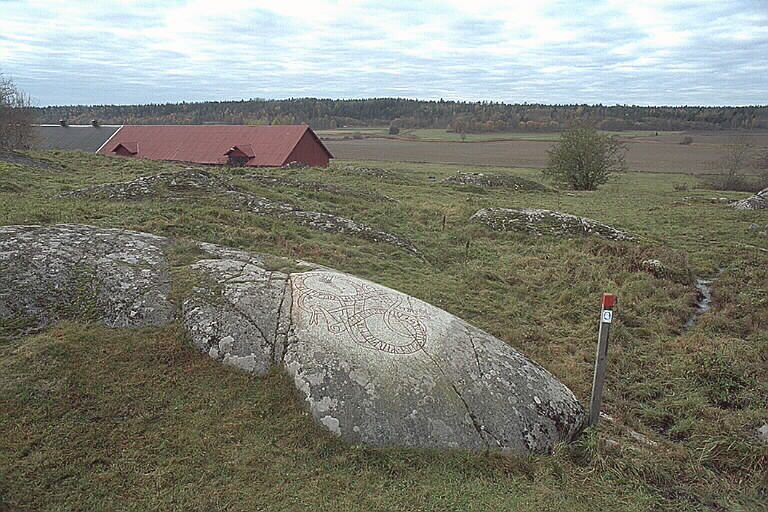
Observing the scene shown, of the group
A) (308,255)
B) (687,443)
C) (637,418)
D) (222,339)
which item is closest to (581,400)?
(637,418)

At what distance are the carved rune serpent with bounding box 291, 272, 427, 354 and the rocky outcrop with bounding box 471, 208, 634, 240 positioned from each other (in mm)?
12517

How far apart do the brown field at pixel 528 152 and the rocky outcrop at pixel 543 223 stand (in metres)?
41.0

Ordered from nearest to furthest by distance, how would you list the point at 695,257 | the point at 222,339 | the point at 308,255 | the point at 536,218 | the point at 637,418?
the point at 222,339
the point at 637,418
the point at 308,255
the point at 695,257
the point at 536,218

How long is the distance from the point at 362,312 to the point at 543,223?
548 inches

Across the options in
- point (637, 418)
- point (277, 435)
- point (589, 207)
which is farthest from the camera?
point (589, 207)

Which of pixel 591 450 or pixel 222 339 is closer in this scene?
pixel 591 450

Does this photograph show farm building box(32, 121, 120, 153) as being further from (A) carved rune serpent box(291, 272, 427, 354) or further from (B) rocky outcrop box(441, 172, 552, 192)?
(A) carved rune serpent box(291, 272, 427, 354)

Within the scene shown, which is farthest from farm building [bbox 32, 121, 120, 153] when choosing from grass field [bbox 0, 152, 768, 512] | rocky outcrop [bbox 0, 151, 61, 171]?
grass field [bbox 0, 152, 768, 512]

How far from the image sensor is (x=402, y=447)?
5691 millimetres

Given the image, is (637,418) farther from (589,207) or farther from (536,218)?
(589,207)

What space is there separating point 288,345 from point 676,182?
2109 inches

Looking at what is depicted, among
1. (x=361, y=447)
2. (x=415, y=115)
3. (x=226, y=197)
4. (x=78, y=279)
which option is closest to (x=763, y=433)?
(x=361, y=447)

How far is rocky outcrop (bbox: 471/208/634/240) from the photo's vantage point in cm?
1875

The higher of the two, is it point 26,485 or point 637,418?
point 26,485
